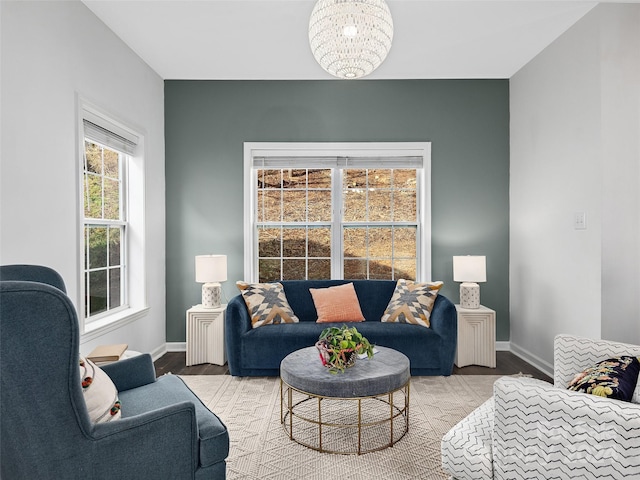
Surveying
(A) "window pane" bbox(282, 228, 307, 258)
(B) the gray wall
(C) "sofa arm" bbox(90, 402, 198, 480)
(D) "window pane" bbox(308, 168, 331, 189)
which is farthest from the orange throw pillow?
(C) "sofa arm" bbox(90, 402, 198, 480)

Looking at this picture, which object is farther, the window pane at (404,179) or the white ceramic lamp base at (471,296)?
the window pane at (404,179)

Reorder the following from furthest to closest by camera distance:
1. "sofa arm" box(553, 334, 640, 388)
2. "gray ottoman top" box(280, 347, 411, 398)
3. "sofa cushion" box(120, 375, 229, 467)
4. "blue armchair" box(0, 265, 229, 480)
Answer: "gray ottoman top" box(280, 347, 411, 398), "sofa arm" box(553, 334, 640, 388), "sofa cushion" box(120, 375, 229, 467), "blue armchair" box(0, 265, 229, 480)

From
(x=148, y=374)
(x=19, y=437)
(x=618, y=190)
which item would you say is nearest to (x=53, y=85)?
(x=148, y=374)

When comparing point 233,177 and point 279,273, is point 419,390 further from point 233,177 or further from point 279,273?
point 233,177

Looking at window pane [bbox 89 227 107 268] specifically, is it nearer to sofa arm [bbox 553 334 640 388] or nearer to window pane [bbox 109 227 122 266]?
window pane [bbox 109 227 122 266]

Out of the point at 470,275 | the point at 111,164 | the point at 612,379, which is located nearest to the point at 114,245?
the point at 111,164

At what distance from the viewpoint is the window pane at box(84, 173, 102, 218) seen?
134 inches

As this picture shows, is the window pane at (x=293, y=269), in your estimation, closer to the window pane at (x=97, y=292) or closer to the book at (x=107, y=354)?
the window pane at (x=97, y=292)

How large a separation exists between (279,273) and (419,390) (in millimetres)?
2067

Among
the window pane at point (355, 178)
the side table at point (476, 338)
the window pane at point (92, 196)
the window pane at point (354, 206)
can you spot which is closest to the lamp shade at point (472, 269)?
the side table at point (476, 338)

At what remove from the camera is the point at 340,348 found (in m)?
2.50

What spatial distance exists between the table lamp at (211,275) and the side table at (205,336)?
12 cm

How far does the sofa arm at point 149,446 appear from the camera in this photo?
1.51m

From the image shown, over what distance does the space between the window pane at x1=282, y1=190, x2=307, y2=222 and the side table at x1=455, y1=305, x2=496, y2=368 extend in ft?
6.59
